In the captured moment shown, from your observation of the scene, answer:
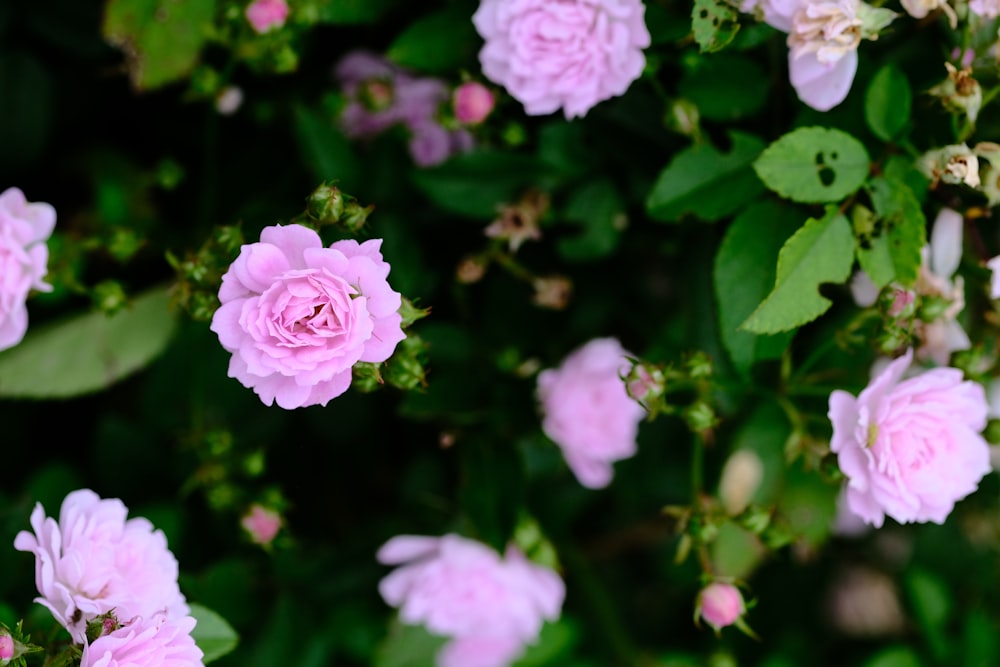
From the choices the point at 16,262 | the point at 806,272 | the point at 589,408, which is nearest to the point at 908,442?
the point at 806,272

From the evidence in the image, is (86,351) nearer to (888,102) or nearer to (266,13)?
(266,13)

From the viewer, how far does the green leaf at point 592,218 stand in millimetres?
1326

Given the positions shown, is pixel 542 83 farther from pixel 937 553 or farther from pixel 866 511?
pixel 937 553

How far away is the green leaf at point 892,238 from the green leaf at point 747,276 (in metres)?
0.08

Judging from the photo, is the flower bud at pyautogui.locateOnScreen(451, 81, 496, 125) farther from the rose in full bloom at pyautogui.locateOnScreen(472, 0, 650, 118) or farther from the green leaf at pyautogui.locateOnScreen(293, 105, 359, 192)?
the green leaf at pyautogui.locateOnScreen(293, 105, 359, 192)

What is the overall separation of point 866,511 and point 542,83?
24.0 inches

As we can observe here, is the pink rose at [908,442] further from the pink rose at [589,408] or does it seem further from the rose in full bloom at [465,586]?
the rose in full bloom at [465,586]

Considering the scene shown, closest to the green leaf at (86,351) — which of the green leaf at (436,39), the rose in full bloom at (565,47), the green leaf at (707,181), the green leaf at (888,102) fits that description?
the green leaf at (436,39)

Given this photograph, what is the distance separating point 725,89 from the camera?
3.84 ft

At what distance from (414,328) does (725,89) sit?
49 centimetres

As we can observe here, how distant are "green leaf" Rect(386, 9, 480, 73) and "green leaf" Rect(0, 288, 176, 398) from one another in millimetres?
501

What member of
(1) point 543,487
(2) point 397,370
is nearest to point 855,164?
(2) point 397,370

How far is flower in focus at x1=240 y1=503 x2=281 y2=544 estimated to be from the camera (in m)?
1.22

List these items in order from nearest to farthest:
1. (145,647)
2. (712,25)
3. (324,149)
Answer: (145,647)
(712,25)
(324,149)
